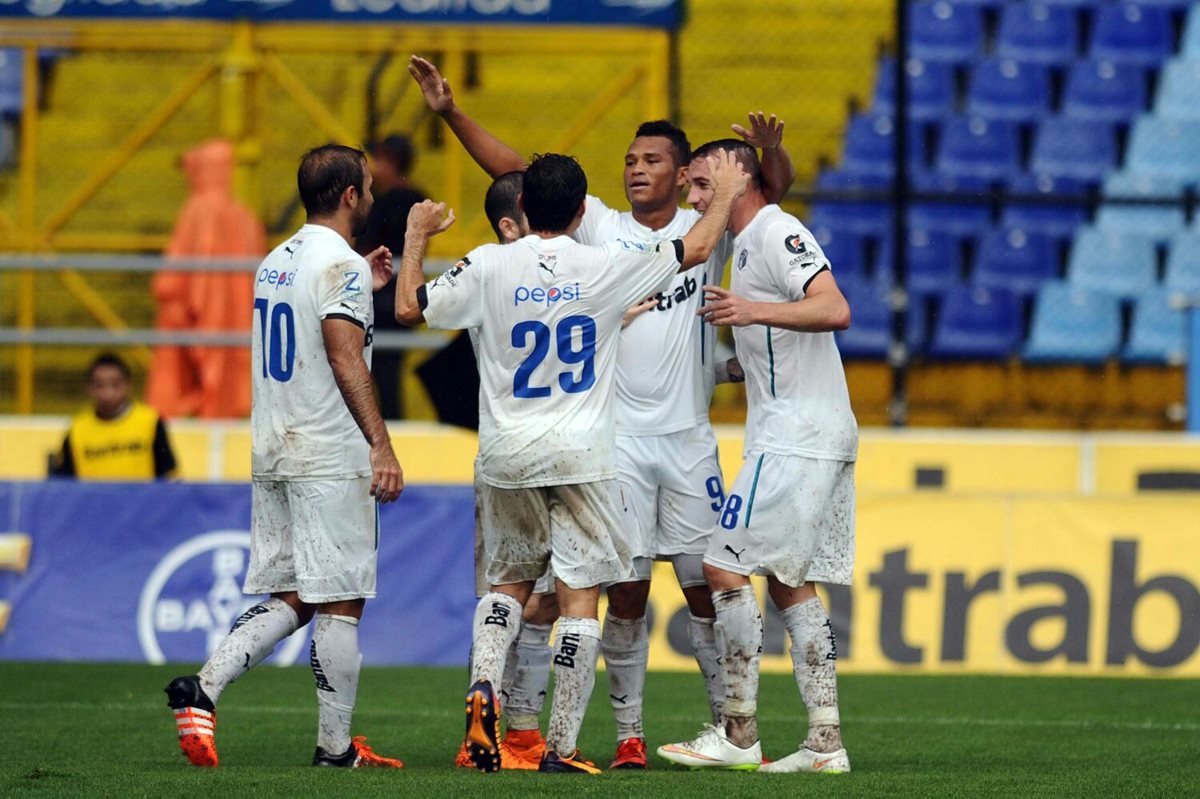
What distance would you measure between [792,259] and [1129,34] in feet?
42.2

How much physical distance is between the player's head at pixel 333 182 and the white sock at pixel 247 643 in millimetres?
1413

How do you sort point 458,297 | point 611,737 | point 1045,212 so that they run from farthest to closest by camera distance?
point 1045,212
point 611,737
point 458,297

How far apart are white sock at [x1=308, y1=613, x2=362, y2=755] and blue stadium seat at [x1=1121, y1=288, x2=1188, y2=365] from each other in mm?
10527

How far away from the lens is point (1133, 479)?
12289 mm

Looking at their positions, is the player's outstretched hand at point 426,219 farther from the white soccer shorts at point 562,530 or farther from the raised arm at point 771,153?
the raised arm at point 771,153

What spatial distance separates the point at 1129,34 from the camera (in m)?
18.7

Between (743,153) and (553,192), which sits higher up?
(743,153)

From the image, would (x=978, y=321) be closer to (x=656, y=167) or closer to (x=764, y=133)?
(x=656, y=167)

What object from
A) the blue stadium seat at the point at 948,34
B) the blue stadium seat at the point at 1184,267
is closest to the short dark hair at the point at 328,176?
the blue stadium seat at the point at 1184,267

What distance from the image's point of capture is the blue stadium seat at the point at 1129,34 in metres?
18.6

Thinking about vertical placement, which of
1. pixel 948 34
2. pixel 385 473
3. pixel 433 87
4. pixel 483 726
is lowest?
pixel 483 726

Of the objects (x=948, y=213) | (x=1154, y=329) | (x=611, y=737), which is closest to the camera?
(x=611, y=737)

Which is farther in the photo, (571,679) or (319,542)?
(319,542)

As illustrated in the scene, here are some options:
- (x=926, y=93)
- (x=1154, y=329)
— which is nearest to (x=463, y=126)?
(x=1154, y=329)
